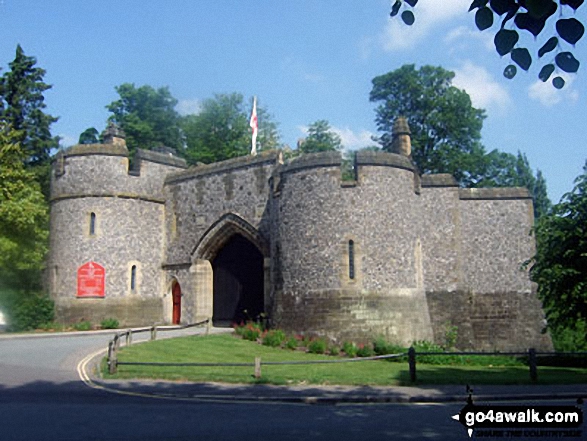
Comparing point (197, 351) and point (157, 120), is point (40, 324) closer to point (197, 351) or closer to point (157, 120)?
point (197, 351)

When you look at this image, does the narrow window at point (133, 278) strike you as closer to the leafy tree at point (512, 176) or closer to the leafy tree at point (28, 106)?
the leafy tree at point (28, 106)

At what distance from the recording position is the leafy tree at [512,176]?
41700 millimetres

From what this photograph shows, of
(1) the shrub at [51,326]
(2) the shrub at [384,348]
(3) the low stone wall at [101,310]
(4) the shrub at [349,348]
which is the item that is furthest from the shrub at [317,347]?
(1) the shrub at [51,326]

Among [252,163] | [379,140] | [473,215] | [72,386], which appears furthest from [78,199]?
[379,140]

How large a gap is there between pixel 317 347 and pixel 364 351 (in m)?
1.67

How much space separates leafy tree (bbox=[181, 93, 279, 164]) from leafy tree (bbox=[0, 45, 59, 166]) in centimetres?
1176

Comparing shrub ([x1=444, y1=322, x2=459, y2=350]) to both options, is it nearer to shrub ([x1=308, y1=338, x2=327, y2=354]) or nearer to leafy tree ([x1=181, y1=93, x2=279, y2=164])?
shrub ([x1=308, y1=338, x2=327, y2=354])

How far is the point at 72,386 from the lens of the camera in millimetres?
12195

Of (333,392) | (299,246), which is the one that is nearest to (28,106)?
(299,246)

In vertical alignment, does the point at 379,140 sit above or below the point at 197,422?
above

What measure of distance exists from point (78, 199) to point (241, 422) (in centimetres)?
2095

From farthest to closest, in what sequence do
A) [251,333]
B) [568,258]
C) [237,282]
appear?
1. [237,282]
2. [251,333]
3. [568,258]

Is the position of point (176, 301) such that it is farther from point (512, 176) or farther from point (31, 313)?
point (512, 176)

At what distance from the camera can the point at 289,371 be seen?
14852 mm
